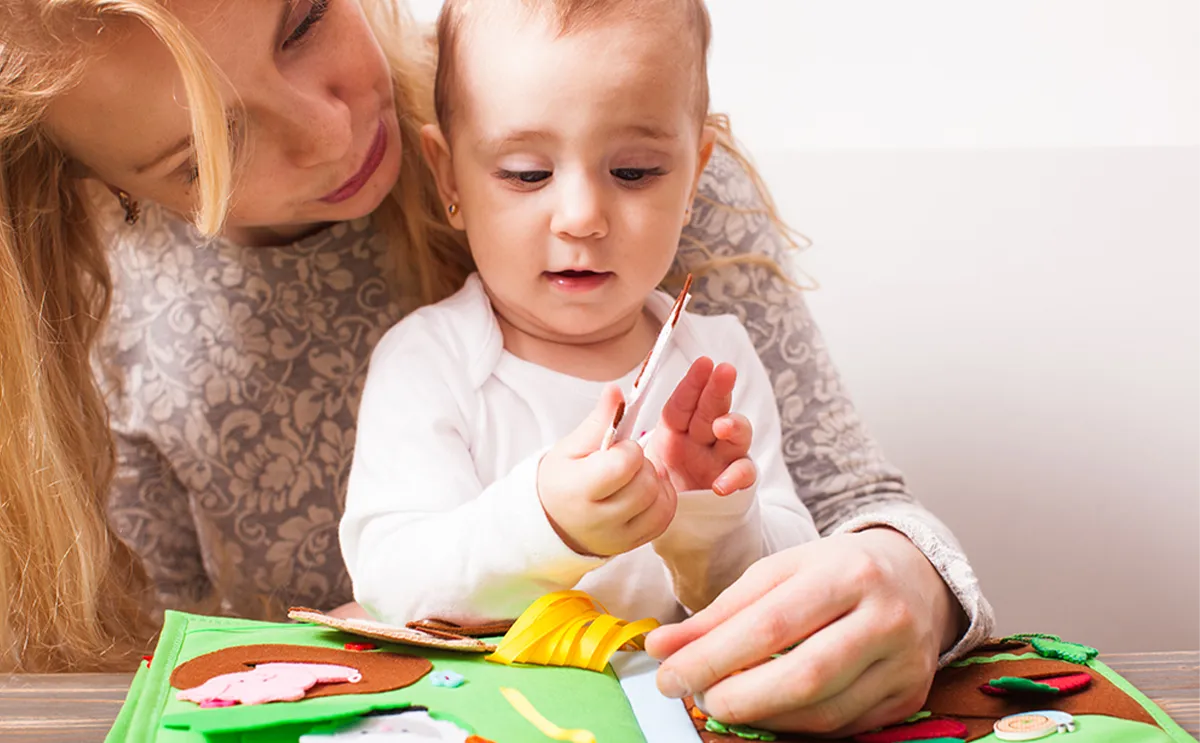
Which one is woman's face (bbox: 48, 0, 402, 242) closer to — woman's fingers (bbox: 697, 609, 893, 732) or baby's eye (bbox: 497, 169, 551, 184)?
baby's eye (bbox: 497, 169, 551, 184)

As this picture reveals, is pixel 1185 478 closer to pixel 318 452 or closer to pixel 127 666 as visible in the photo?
pixel 318 452

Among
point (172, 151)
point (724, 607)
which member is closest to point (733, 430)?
point (724, 607)

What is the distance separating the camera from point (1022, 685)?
2.74 ft

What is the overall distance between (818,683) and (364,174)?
2.37ft

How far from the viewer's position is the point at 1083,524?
1865mm

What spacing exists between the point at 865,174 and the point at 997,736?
1504mm

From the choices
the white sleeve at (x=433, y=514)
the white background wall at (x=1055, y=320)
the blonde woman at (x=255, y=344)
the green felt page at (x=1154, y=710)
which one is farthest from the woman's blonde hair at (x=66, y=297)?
the white background wall at (x=1055, y=320)

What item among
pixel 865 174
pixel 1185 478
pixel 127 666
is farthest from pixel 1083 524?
pixel 127 666

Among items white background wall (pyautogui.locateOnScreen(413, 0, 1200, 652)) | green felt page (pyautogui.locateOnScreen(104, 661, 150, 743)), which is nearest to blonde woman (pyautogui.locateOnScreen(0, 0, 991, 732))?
green felt page (pyautogui.locateOnScreen(104, 661, 150, 743))

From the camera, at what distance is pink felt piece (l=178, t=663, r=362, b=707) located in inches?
30.1

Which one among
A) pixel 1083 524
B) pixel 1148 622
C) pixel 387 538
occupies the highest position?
pixel 387 538

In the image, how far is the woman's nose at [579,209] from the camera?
104 centimetres

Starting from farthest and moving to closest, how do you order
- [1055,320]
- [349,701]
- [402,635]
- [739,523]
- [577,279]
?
[1055,320], [577,279], [739,523], [402,635], [349,701]

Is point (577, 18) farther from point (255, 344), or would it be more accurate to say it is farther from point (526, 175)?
point (255, 344)
